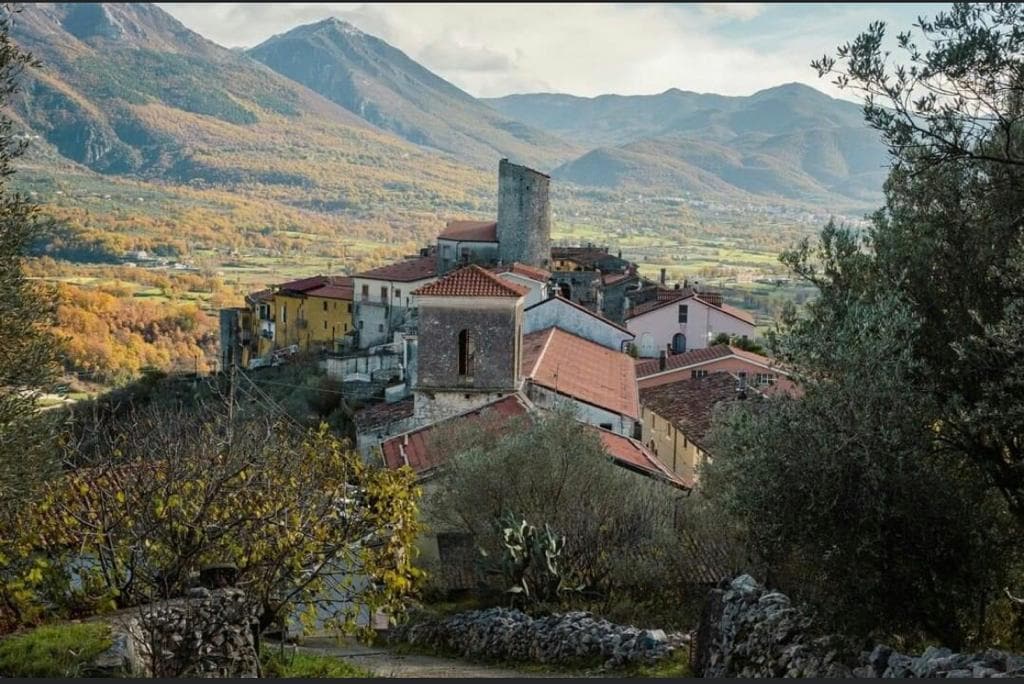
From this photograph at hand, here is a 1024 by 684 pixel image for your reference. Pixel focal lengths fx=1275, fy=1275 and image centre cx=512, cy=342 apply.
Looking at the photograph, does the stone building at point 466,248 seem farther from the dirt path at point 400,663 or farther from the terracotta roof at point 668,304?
the dirt path at point 400,663

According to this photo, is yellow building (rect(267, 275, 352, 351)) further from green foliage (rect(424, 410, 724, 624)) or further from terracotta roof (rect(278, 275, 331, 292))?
green foliage (rect(424, 410, 724, 624))

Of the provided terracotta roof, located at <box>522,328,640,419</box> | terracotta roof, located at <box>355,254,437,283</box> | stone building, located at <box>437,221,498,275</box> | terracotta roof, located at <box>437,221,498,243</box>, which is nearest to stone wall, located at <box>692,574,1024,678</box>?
terracotta roof, located at <box>522,328,640,419</box>

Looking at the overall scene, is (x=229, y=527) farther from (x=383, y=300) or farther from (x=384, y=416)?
(x=383, y=300)

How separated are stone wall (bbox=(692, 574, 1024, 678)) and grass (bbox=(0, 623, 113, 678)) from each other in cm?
610

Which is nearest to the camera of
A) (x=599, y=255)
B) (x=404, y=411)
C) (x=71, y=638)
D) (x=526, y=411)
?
(x=71, y=638)

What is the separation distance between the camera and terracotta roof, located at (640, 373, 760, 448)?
35438 mm

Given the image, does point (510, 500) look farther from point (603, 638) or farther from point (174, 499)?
point (174, 499)

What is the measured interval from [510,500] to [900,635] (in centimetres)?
956

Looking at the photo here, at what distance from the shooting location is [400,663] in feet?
55.2

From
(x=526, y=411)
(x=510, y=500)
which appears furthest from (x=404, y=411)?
(x=510, y=500)

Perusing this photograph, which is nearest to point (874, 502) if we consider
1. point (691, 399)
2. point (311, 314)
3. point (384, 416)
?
point (384, 416)

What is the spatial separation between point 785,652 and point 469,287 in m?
20.3

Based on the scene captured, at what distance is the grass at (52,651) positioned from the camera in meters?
12.4

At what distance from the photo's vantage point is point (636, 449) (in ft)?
95.7
